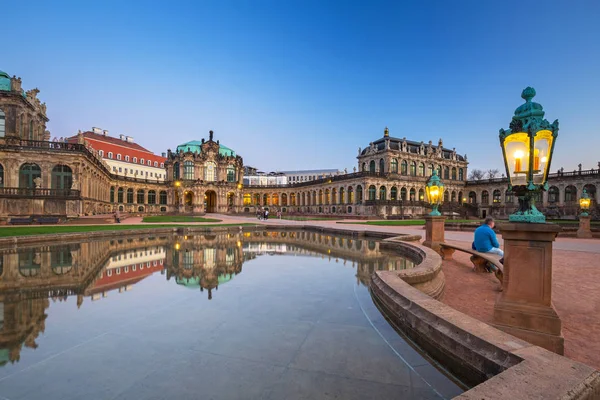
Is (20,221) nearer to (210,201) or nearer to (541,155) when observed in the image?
(541,155)

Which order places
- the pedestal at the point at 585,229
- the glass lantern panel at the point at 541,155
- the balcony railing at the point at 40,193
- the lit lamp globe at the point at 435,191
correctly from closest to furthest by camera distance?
the glass lantern panel at the point at 541,155
the lit lamp globe at the point at 435,191
the pedestal at the point at 585,229
the balcony railing at the point at 40,193

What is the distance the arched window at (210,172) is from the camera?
62844 mm

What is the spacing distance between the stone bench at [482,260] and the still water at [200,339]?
3037 mm

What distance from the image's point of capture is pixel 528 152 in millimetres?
4566

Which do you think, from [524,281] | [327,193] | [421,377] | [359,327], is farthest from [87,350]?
[327,193]

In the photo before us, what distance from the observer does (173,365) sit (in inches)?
130

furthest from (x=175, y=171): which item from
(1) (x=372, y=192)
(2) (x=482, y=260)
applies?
(2) (x=482, y=260)

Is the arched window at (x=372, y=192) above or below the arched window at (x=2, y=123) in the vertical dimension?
below

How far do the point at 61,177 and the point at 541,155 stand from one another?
39.0 m

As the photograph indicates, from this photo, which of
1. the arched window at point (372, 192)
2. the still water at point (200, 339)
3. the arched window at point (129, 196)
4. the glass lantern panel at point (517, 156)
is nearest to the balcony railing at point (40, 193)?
the still water at point (200, 339)

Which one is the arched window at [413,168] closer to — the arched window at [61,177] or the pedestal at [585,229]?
the pedestal at [585,229]

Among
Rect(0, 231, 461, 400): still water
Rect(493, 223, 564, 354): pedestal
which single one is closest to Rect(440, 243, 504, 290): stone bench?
Rect(493, 223, 564, 354): pedestal

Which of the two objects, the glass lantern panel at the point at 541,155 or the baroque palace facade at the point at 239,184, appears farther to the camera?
the baroque palace facade at the point at 239,184

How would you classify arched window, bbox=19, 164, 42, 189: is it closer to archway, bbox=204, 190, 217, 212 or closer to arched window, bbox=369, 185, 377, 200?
archway, bbox=204, 190, 217, 212
